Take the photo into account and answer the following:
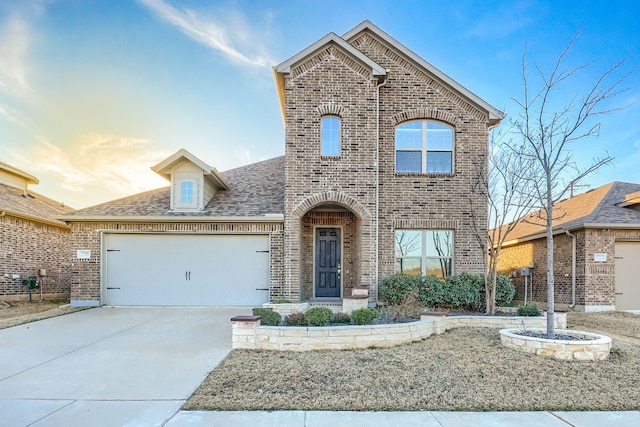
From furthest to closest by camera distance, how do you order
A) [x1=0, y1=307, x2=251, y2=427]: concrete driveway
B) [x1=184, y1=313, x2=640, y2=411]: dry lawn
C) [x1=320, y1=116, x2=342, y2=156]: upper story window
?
[x1=320, y1=116, x2=342, y2=156]: upper story window < [x1=184, y1=313, x2=640, y2=411]: dry lawn < [x1=0, y1=307, x2=251, y2=427]: concrete driveway

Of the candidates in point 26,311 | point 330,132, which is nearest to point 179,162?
point 330,132

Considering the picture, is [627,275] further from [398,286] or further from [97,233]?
[97,233]

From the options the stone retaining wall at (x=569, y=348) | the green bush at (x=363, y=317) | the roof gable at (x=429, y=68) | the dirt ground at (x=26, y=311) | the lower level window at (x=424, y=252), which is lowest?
the dirt ground at (x=26, y=311)

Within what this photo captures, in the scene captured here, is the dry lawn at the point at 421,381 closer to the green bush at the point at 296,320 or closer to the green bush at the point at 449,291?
the green bush at the point at 296,320

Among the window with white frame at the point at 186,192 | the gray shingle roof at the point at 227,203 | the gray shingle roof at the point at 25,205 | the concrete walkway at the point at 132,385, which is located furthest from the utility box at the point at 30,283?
the window with white frame at the point at 186,192

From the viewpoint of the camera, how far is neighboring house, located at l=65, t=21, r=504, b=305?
10.5 m

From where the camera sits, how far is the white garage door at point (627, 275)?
460 inches

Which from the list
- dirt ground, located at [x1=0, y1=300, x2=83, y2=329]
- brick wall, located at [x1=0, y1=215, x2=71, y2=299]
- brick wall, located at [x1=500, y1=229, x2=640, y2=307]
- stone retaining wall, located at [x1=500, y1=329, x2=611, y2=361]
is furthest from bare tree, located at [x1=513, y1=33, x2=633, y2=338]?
brick wall, located at [x1=0, y1=215, x2=71, y2=299]

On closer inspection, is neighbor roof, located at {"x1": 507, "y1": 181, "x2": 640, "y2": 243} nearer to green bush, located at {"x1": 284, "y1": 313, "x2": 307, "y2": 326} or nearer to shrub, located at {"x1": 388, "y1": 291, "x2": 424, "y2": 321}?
shrub, located at {"x1": 388, "y1": 291, "x2": 424, "y2": 321}

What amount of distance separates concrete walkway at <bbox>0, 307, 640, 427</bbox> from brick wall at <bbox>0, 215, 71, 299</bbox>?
562 cm

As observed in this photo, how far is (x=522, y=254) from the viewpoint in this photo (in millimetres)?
15719

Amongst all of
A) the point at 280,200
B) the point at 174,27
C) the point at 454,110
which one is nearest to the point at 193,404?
the point at 280,200

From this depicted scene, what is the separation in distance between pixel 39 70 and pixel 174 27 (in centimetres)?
413

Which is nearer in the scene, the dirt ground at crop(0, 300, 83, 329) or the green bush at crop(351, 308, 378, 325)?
the green bush at crop(351, 308, 378, 325)
